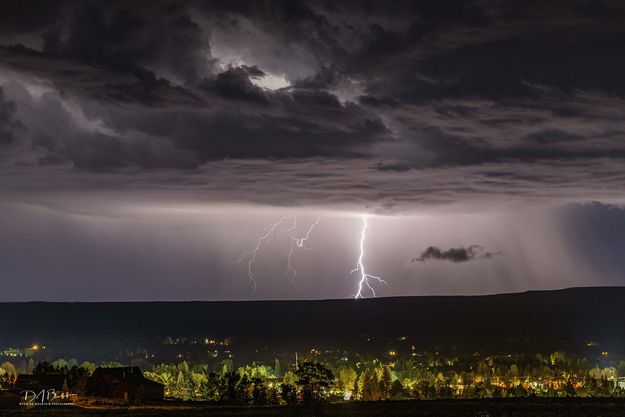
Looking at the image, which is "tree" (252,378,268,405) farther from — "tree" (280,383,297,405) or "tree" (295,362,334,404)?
"tree" (295,362,334,404)

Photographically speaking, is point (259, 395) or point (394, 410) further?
Result: point (259, 395)

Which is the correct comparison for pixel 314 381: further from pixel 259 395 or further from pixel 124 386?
pixel 124 386

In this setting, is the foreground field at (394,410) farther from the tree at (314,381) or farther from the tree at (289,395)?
the tree at (289,395)

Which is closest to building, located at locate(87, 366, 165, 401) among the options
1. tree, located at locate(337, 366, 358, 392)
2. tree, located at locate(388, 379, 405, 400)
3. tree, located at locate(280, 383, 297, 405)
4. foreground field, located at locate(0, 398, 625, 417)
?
foreground field, located at locate(0, 398, 625, 417)

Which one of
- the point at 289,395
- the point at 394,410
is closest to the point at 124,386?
the point at 289,395

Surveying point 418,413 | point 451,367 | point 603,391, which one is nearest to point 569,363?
point 451,367

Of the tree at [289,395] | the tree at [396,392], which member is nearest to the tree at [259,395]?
the tree at [289,395]
